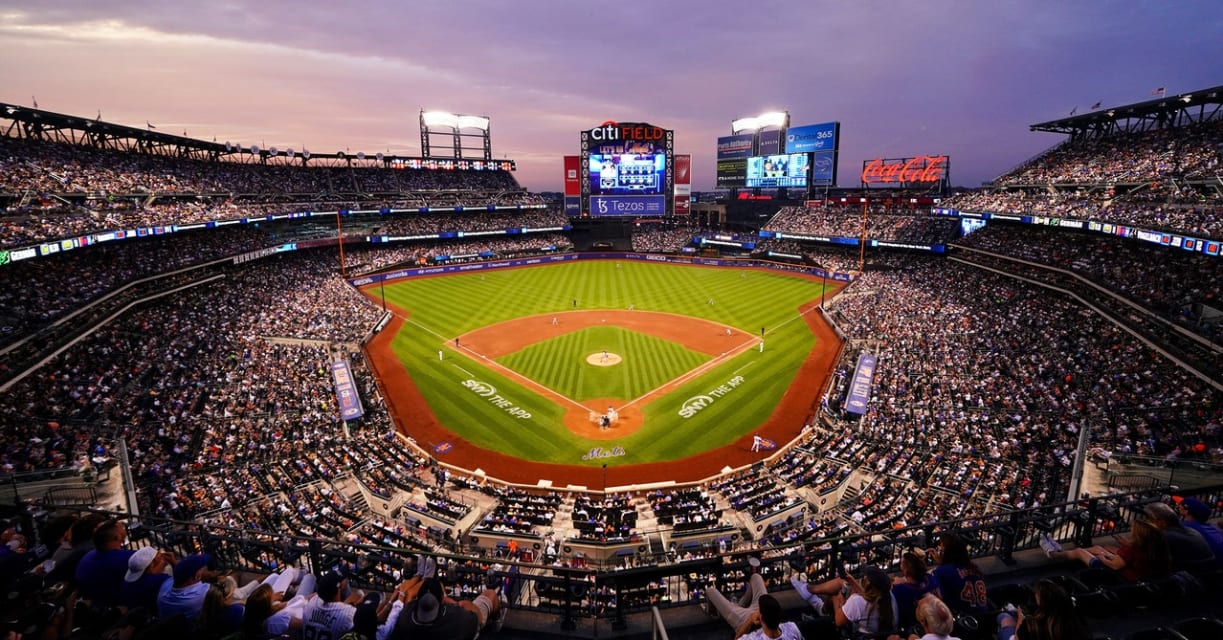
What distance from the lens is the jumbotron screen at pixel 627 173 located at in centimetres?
7612

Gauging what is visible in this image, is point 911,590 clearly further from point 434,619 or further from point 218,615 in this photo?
point 218,615

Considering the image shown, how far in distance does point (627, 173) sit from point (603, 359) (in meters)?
47.2

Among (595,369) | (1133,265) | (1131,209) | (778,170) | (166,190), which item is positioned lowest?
(595,369)

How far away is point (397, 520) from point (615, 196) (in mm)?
64918

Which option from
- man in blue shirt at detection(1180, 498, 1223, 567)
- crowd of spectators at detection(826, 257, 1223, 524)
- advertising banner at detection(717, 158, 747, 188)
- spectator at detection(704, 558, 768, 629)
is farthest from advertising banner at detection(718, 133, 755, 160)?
spectator at detection(704, 558, 768, 629)

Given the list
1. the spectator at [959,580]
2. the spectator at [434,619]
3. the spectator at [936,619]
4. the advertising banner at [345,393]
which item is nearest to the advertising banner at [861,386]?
the spectator at [959,580]

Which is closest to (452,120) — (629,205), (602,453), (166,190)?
(629,205)

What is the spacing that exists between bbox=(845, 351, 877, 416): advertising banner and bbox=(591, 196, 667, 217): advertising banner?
5065cm

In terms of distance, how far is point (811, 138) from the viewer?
77938 mm

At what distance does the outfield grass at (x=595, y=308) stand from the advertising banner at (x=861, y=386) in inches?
113

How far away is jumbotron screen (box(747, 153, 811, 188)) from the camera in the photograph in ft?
262

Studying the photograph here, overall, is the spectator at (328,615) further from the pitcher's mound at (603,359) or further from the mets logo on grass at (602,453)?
the pitcher's mound at (603,359)

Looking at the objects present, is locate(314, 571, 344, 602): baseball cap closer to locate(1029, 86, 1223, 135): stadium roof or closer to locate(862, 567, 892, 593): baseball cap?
locate(862, 567, 892, 593): baseball cap

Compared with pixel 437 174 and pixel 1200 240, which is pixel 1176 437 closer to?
pixel 1200 240
